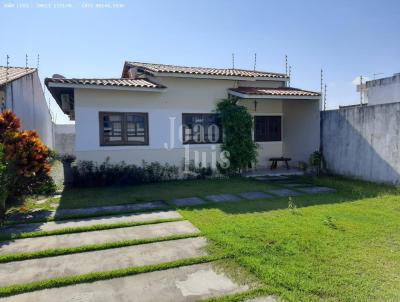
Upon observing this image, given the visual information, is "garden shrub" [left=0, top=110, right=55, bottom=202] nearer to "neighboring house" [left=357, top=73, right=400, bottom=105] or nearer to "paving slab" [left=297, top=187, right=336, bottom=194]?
"paving slab" [left=297, top=187, right=336, bottom=194]

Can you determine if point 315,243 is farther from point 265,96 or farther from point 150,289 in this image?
point 265,96

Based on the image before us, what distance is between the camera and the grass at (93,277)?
3.70 metres

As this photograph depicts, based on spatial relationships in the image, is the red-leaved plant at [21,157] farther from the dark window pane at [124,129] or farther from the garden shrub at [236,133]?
the garden shrub at [236,133]

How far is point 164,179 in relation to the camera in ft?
40.6

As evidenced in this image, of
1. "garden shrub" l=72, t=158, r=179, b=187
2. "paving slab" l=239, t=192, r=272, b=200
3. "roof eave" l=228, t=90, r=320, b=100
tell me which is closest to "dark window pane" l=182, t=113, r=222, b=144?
"roof eave" l=228, t=90, r=320, b=100


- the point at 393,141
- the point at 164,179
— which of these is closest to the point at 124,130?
the point at 164,179

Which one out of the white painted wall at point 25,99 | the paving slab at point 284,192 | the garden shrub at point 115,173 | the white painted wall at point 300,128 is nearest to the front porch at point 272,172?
the white painted wall at point 300,128

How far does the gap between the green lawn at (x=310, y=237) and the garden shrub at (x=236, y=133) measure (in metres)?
3.32

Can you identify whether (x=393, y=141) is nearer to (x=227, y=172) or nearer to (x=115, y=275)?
(x=227, y=172)

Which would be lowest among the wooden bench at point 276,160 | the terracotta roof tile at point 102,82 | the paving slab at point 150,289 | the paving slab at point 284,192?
the paving slab at point 150,289

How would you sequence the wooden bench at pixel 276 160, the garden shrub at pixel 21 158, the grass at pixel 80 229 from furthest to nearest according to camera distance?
the wooden bench at pixel 276 160, the garden shrub at pixel 21 158, the grass at pixel 80 229

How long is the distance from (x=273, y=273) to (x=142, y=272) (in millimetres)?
1808

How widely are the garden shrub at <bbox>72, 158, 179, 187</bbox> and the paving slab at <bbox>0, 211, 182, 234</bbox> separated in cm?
446

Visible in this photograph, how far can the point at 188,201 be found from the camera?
8.55 meters
